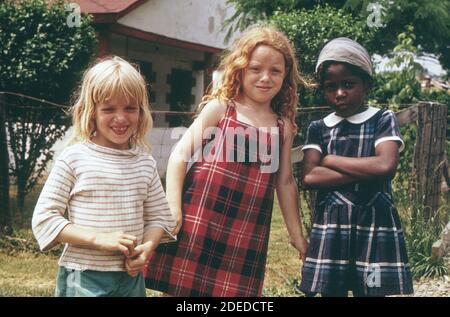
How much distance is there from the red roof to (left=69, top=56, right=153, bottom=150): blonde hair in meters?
5.44

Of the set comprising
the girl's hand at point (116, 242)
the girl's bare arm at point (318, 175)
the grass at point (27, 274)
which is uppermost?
the girl's bare arm at point (318, 175)

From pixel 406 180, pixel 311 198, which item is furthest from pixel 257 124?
pixel 406 180

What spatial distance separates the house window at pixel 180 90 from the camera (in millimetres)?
9430

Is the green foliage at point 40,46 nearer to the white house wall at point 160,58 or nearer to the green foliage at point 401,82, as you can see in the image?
the white house wall at point 160,58

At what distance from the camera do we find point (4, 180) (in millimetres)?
4535

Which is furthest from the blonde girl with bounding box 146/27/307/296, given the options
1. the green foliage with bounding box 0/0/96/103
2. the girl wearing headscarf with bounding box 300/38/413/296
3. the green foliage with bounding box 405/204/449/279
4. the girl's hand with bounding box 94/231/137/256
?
the green foliage with bounding box 0/0/96/103

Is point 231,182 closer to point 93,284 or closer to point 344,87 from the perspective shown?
point 344,87

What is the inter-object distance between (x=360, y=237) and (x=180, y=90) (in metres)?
7.73

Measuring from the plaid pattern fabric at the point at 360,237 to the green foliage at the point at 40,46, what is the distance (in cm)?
395

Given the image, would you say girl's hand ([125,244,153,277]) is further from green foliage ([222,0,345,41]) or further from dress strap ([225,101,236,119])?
green foliage ([222,0,345,41])

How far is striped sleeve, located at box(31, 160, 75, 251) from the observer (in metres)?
1.94

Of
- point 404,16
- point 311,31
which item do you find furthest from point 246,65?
point 404,16

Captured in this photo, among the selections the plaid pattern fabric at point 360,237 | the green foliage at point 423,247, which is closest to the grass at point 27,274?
the plaid pattern fabric at point 360,237
